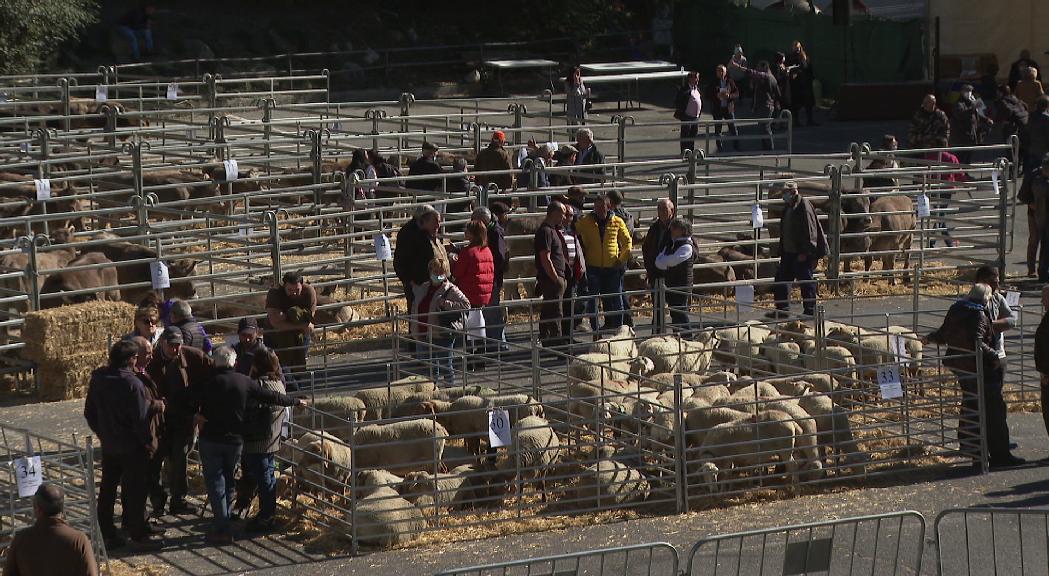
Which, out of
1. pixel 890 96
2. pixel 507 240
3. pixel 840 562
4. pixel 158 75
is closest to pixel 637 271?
pixel 507 240

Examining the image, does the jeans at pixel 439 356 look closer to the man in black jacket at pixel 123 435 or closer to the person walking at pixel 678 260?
the person walking at pixel 678 260

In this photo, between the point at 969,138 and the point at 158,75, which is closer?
the point at 969,138

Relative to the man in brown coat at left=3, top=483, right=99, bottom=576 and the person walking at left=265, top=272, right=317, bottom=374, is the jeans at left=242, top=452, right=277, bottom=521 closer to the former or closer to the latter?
the person walking at left=265, top=272, right=317, bottom=374

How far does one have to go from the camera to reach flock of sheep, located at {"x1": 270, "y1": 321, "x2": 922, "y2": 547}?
502 inches

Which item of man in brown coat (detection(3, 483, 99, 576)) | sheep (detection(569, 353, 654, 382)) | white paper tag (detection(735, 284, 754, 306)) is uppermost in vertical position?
white paper tag (detection(735, 284, 754, 306))

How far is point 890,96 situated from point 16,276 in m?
23.3

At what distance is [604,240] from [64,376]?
625cm

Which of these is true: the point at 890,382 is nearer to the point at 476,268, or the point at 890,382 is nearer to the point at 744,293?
the point at 744,293

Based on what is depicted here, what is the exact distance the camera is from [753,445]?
13375 millimetres

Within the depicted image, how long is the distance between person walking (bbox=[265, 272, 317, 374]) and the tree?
20.3m

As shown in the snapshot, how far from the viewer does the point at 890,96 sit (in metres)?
35.9

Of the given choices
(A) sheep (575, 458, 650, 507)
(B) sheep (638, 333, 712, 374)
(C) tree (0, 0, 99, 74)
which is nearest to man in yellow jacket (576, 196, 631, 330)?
(B) sheep (638, 333, 712, 374)

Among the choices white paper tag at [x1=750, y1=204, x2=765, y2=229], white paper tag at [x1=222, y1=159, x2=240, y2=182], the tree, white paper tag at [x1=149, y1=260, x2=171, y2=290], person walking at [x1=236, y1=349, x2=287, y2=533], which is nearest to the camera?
person walking at [x1=236, y1=349, x2=287, y2=533]

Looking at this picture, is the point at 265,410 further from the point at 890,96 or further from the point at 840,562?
the point at 890,96
